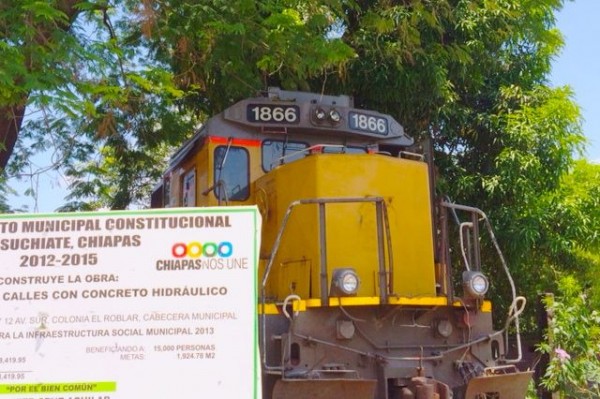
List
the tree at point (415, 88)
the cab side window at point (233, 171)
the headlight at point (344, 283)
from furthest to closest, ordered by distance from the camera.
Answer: the tree at point (415, 88), the cab side window at point (233, 171), the headlight at point (344, 283)

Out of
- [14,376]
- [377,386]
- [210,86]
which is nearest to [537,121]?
[210,86]

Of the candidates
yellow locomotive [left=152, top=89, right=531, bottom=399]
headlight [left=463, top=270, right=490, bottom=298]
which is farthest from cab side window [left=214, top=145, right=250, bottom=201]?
headlight [left=463, top=270, right=490, bottom=298]

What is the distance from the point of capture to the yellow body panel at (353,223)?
19.5ft

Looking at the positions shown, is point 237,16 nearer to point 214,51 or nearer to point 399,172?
point 214,51

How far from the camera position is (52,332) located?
3713 mm

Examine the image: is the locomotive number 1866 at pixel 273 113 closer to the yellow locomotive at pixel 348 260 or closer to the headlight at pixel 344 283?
the yellow locomotive at pixel 348 260

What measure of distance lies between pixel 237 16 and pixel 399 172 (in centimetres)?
305

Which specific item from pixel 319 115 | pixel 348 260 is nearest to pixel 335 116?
pixel 319 115

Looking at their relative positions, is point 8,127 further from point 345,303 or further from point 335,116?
point 345,303

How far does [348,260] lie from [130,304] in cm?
259

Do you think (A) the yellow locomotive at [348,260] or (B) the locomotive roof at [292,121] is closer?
(A) the yellow locomotive at [348,260]

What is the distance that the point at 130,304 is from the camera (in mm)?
3723

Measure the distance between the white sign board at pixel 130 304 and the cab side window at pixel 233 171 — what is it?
2.82m

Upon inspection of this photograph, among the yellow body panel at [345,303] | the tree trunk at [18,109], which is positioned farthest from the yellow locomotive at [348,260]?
the tree trunk at [18,109]
